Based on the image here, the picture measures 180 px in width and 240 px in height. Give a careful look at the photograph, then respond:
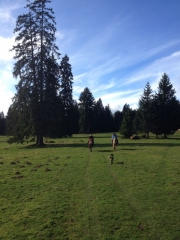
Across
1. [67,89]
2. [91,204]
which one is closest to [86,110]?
[67,89]

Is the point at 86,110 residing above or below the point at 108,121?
above

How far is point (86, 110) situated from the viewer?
76438mm

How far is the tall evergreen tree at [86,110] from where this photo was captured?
7619 centimetres

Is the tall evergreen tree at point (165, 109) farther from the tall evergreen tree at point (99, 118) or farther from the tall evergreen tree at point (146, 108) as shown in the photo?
the tall evergreen tree at point (99, 118)

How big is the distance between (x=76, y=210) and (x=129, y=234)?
2126 millimetres

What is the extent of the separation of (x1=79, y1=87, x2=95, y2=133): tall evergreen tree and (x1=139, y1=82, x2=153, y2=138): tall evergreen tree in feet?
89.3

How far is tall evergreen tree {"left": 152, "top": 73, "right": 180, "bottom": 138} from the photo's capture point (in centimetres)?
4691

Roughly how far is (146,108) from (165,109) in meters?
3.63

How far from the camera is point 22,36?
106 feet

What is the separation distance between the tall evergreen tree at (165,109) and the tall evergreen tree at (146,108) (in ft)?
3.04

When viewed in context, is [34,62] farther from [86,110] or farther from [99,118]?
[99,118]

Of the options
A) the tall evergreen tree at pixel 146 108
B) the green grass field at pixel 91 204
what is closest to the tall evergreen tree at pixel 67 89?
the tall evergreen tree at pixel 146 108

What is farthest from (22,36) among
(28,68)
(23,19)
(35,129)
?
(35,129)

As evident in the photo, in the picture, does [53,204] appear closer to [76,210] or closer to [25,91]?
[76,210]
